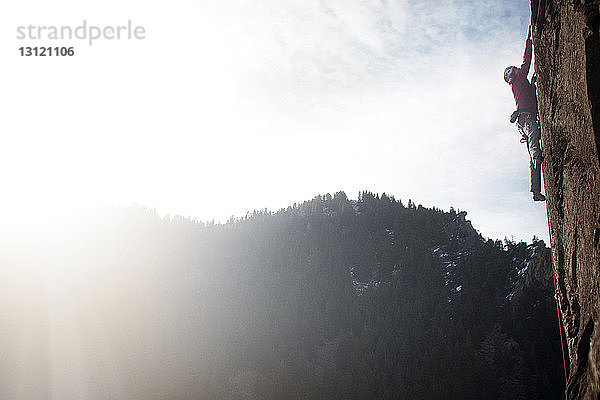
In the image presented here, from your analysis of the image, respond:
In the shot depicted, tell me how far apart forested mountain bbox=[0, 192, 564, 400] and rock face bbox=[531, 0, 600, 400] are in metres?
108

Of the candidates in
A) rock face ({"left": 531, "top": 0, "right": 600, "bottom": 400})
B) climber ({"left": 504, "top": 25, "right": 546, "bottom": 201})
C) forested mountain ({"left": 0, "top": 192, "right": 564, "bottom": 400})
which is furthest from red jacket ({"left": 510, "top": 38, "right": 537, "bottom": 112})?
forested mountain ({"left": 0, "top": 192, "right": 564, "bottom": 400})

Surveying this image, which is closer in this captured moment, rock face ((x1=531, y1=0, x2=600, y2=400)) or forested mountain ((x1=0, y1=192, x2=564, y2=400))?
rock face ((x1=531, y1=0, x2=600, y2=400))

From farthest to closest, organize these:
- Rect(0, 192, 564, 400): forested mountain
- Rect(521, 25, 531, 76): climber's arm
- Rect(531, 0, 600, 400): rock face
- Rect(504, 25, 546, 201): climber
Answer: Rect(0, 192, 564, 400): forested mountain < Rect(504, 25, 546, 201): climber < Rect(521, 25, 531, 76): climber's arm < Rect(531, 0, 600, 400): rock face

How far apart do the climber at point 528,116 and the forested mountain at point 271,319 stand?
106 metres

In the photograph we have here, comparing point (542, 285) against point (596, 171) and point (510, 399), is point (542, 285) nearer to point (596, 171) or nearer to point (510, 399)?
point (510, 399)

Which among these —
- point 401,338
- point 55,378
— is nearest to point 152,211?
point 55,378

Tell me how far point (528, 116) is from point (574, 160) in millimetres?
3450

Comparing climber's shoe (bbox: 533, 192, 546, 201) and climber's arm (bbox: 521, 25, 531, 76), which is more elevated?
climber's arm (bbox: 521, 25, 531, 76)

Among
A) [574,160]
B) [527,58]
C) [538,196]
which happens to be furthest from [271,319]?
[574,160]

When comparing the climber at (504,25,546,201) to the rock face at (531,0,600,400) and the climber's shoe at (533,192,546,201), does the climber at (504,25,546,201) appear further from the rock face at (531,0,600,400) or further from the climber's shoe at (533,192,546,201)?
the rock face at (531,0,600,400)

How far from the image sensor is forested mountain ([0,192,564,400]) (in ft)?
361

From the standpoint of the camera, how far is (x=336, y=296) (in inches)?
6009

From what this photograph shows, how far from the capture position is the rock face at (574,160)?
3840 millimetres

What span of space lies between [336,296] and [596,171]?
15283 cm
